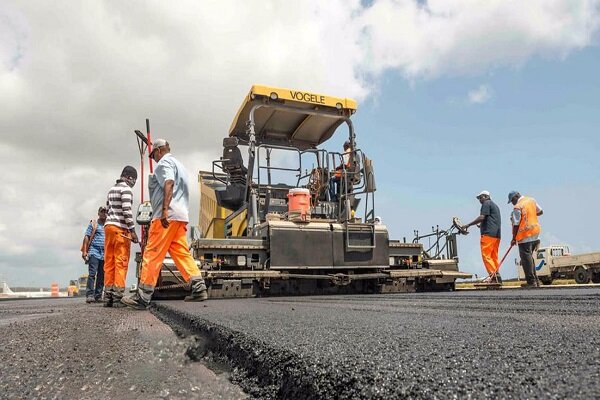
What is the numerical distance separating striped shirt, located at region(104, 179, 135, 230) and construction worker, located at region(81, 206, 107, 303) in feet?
8.84

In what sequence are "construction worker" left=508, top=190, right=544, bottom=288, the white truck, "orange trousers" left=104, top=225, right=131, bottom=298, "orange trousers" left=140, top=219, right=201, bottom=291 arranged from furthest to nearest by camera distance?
the white truck
"construction worker" left=508, top=190, right=544, bottom=288
"orange trousers" left=104, top=225, right=131, bottom=298
"orange trousers" left=140, top=219, right=201, bottom=291

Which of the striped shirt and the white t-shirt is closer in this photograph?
the white t-shirt

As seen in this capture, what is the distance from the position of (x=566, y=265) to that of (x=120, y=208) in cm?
1783

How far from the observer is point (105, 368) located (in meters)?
1.69

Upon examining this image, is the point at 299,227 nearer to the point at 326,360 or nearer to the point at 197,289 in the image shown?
the point at 197,289

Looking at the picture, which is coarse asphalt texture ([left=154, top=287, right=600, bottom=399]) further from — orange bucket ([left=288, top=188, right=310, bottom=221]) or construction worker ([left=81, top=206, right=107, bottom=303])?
construction worker ([left=81, top=206, right=107, bottom=303])

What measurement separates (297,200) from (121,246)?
244 cm

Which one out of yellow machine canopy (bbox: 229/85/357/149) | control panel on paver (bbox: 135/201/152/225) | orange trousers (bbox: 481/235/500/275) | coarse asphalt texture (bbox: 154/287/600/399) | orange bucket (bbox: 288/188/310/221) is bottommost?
coarse asphalt texture (bbox: 154/287/600/399)

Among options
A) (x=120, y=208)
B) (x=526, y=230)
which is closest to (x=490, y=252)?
(x=526, y=230)

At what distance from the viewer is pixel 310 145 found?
824 cm

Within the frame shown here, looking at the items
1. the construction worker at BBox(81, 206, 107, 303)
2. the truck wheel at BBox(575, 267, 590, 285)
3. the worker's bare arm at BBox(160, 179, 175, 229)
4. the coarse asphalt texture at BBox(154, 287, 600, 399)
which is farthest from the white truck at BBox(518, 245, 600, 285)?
the coarse asphalt texture at BBox(154, 287, 600, 399)

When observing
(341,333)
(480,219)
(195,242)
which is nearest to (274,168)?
(195,242)

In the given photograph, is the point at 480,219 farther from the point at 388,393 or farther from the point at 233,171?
the point at 388,393

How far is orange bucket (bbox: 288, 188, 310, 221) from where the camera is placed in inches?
263
